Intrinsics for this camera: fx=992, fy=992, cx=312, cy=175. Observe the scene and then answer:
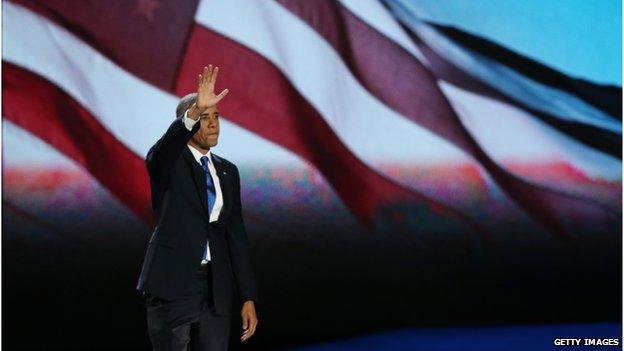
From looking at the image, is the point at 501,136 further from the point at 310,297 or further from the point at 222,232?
the point at 222,232

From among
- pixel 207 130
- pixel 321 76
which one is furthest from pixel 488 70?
pixel 207 130

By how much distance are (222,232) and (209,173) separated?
192 mm

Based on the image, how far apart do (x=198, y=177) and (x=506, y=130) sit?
90.0 inches

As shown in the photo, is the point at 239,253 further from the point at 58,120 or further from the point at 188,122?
the point at 58,120

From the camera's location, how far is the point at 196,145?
10.4 feet

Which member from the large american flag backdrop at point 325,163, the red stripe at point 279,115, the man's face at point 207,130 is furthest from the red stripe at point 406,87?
the man's face at point 207,130

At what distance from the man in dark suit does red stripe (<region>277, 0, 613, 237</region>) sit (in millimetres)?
1858

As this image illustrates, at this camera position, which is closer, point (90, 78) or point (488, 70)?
point (90, 78)

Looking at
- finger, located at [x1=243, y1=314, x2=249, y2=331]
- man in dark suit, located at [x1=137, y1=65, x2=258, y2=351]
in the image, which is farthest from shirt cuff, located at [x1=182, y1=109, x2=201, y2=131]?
finger, located at [x1=243, y1=314, x2=249, y2=331]

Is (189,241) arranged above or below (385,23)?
below

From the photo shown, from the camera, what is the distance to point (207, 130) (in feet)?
10.3

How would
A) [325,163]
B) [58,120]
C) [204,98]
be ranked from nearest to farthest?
[204,98] → [58,120] → [325,163]

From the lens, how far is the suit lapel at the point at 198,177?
3.06m

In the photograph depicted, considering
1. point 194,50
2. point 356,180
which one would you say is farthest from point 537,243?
point 194,50
